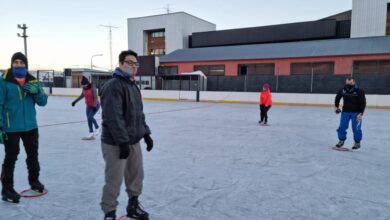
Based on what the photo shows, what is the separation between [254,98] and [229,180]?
16216mm

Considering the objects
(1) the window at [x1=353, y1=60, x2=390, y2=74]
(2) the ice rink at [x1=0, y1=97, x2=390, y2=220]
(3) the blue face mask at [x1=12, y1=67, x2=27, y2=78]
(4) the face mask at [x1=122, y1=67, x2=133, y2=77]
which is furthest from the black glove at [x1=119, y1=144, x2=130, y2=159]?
(1) the window at [x1=353, y1=60, x2=390, y2=74]

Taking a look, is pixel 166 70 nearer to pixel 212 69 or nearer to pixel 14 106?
pixel 212 69

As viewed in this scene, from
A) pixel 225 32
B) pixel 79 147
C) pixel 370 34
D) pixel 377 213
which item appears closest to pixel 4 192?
pixel 79 147

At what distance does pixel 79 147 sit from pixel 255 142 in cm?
392

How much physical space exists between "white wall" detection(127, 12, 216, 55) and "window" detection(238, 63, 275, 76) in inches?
451

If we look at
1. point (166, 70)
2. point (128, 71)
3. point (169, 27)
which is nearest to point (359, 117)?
point (128, 71)

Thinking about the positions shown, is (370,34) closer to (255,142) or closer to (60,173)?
(255,142)

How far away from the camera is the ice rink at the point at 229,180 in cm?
310

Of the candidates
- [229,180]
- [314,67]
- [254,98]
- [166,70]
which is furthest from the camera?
[166,70]

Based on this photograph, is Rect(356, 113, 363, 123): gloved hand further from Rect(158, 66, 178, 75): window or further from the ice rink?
Rect(158, 66, 178, 75): window

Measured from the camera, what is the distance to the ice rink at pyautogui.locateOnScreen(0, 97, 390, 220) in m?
3.10

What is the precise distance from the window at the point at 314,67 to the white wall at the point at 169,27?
15.9 metres

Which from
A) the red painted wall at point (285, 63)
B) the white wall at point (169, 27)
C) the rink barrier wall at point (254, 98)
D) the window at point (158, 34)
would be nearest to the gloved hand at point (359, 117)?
the rink barrier wall at point (254, 98)

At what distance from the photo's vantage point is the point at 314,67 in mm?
24344
